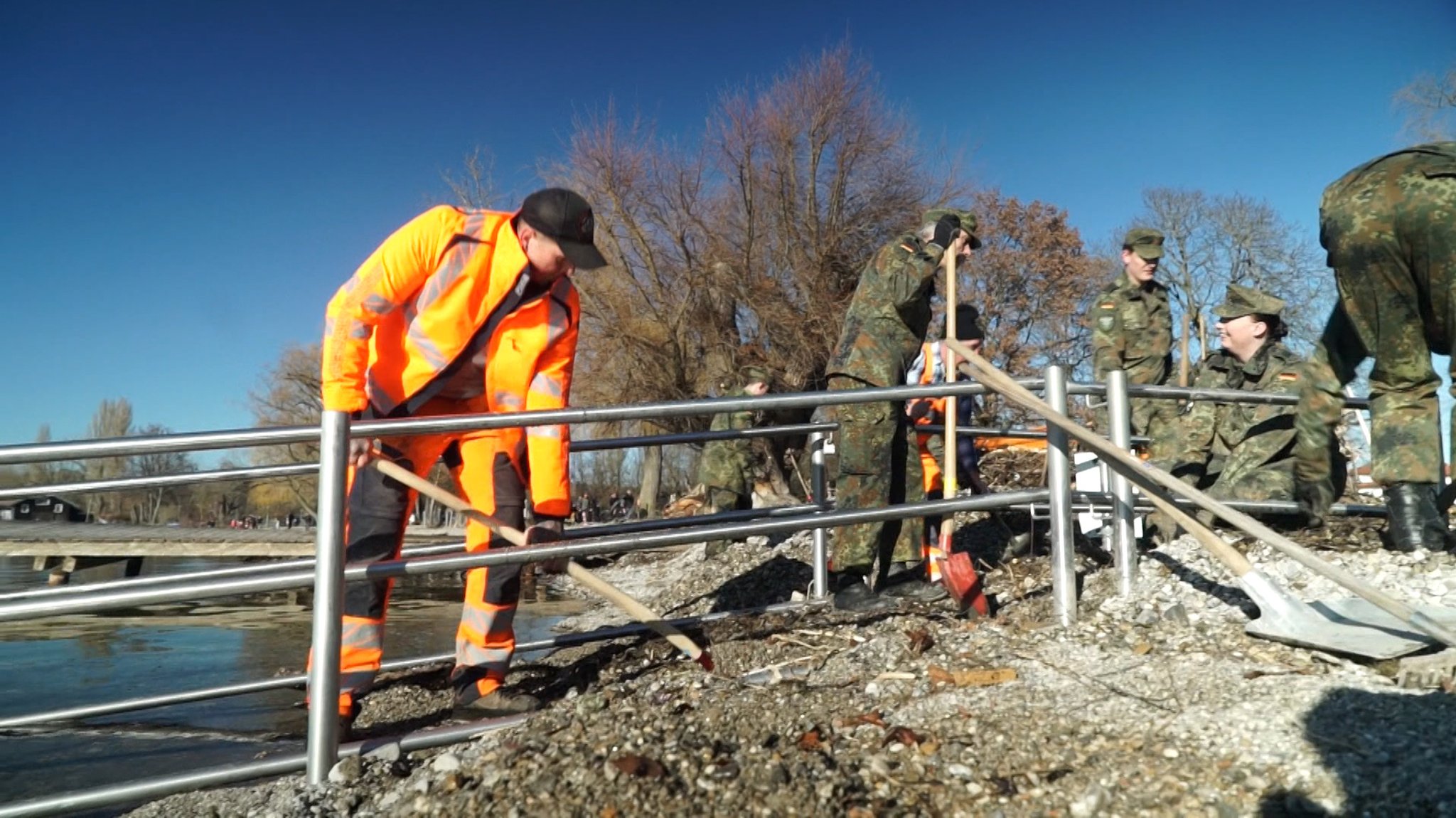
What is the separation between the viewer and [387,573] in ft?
8.46

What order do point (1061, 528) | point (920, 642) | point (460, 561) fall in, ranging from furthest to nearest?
point (1061, 528) < point (920, 642) < point (460, 561)

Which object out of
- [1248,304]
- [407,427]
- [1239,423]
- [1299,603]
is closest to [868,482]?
[1299,603]

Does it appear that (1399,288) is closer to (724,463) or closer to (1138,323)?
(1138,323)

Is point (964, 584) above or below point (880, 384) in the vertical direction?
below

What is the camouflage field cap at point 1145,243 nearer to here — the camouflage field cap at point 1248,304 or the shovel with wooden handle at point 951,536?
the camouflage field cap at point 1248,304

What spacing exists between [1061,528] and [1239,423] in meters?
2.93

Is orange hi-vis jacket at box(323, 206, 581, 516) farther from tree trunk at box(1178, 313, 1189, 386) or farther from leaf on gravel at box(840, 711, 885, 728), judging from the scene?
tree trunk at box(1178, 313, 1189, 386)

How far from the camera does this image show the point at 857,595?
397 centimetres

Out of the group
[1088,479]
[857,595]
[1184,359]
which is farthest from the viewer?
[1184,359]

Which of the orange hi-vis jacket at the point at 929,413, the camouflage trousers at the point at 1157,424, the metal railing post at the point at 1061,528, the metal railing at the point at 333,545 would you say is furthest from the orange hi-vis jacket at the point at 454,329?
the camouflage trousers at the point at 1157,424

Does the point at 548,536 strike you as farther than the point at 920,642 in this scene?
Yes

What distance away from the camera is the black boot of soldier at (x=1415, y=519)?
11.5ft

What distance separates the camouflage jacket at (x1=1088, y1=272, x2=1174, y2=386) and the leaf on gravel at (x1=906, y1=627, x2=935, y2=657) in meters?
4.07

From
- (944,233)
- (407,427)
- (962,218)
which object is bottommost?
(407,427)
